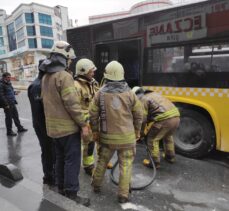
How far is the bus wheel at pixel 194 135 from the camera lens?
468 centimetres

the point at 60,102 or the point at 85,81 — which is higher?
the point at 85,81

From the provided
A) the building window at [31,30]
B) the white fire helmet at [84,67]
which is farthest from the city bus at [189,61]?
the building window at [31,30]

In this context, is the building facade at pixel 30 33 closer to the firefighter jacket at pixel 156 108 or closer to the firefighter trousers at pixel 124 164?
the firefighter jacket at pixel 156 108

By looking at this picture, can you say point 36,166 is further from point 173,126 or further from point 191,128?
point 191,128

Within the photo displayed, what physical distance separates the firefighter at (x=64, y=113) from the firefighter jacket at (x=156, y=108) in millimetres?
1456

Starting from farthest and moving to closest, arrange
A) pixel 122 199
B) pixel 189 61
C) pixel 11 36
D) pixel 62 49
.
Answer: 1. pixel 11 36
2. pixel 189 61
3. pixel 122 199
4. pixel 62 49

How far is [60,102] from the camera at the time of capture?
9.77ft

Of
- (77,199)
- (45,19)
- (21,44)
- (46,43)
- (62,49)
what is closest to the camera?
(62,49)

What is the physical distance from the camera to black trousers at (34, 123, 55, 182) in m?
3.50

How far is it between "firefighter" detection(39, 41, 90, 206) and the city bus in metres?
2.37

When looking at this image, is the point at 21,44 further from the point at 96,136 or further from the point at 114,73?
the point at 114,73

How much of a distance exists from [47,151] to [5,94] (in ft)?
13.6

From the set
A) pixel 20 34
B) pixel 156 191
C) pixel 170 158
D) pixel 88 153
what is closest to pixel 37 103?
pixel 88 153

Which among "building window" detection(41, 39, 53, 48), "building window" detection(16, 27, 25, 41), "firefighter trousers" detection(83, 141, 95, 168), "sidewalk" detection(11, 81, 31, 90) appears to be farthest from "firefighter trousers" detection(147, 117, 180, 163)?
"building window" detection(16, 27, 25, 41)
